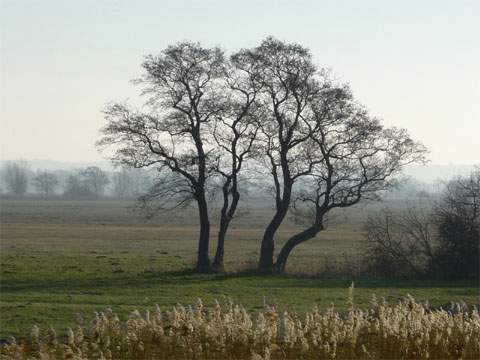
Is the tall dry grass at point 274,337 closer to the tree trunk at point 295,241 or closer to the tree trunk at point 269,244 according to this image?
the tree trunk at point 269,244

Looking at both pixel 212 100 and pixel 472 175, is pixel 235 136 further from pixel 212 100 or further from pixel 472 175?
pixel 472 175

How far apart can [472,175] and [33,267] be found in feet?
69.5

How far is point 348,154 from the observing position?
3697 cm

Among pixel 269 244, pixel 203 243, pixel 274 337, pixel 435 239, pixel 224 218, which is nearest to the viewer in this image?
pixel 274 337

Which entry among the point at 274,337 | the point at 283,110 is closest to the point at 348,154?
the point at 283,110

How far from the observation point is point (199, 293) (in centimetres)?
2758

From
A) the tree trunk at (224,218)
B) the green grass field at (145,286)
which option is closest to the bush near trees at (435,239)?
the green grass field at (145,286)

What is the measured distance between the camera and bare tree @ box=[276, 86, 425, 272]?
36.7 m

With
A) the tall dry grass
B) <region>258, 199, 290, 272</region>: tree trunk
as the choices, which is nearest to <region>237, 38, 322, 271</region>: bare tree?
<region>258, 199, 290, 272</region>: tree trunk

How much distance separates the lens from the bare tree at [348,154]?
3672cm

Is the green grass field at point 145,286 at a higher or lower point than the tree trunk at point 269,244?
lower

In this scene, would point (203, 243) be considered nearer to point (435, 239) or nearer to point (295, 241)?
point (295, 241)

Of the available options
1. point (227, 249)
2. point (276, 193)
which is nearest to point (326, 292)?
point (276, 193)

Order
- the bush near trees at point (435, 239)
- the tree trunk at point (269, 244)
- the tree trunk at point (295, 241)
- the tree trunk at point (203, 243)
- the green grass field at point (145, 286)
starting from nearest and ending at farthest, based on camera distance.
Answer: the green grass field at point (145, 286) → the bush near trees at point (435, 239) → the tree trunk at point (203, 243) → the tree trunk at point (269, 244) → the tree trunk at point (295, 241)
